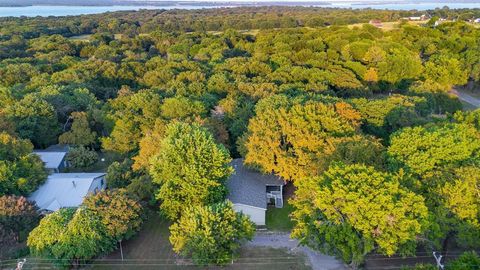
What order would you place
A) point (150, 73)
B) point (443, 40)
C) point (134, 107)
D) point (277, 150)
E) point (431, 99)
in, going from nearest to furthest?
1. point (277, 150)
2. point (134, 107)
3. point (431, 99)
4. point (150, 73)
5. point (443, 40)

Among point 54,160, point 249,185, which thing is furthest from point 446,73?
point 54,160

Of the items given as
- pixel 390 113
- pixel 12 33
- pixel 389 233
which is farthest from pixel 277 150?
pixel 12 33

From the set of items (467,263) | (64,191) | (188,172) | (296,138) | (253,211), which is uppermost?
(296,138)

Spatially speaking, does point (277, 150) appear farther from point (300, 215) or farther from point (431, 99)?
point (431, 99)

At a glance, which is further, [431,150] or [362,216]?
[431,150]

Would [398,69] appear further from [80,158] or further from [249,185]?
[80,158]

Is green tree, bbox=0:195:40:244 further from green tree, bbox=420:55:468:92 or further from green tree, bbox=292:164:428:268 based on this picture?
green tree, bbox=420:55:468:92

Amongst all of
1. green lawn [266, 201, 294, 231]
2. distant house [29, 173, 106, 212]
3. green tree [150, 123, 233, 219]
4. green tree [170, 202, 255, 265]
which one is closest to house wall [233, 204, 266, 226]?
green lawn [266, 201, 294, 231]

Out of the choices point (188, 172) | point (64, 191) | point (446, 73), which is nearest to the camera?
point (188, 172)
